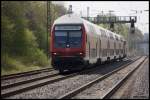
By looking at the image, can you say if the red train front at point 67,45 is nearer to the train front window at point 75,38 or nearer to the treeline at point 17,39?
the train front window at point 75,38

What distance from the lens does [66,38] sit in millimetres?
27312

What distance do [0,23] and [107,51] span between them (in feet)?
37.6

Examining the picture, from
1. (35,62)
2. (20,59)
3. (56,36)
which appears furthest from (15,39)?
(56,36)

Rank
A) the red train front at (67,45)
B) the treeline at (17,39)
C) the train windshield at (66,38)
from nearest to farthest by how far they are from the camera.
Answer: the red train front at (67,45), the train windshield at (66,38), the treeline at (17,39)

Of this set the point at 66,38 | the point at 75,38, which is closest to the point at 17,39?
the point at 66,38

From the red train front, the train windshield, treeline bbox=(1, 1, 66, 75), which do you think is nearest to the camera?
the red train front

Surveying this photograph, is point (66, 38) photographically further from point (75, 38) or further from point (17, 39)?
point (17, 39)

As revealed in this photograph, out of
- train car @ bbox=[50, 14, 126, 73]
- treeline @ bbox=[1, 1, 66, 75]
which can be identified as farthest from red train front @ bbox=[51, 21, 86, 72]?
treeline @ bbox=[1, 1, 66, 75]

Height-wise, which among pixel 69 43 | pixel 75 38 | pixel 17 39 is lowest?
pixel 69 43

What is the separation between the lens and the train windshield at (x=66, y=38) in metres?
27.3

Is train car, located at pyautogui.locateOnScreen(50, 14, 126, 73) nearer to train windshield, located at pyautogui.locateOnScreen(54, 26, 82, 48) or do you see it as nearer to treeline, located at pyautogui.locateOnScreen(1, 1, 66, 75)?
train windshield, located at pyautogui.locateOnScreen(54, 26, 82, 48)

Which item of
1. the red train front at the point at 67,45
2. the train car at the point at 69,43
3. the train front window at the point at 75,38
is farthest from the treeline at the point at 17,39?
the train front window at the point at 75,38

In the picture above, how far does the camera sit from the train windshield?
1073 inches

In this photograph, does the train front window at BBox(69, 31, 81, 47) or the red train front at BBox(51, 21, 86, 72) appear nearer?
the red train front at BBox(51, 21, 86, 72)
